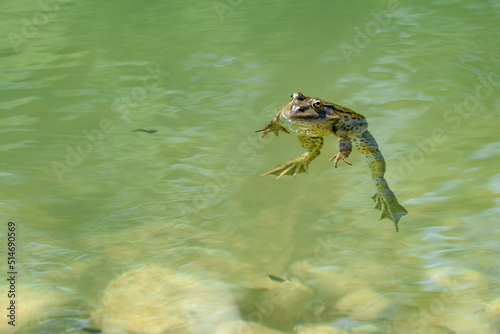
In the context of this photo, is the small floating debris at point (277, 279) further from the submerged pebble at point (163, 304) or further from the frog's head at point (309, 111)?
the frog's head at point (309, 111)

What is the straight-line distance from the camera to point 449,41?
734 cm

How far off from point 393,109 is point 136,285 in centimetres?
337

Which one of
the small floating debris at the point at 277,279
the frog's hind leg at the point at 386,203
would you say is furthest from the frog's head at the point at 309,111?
the small floating debris at the point at 277,279

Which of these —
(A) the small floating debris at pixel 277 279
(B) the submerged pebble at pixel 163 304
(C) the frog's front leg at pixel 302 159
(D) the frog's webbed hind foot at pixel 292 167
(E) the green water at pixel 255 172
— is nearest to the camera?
(B) the submerged pebble at pixel 163 304

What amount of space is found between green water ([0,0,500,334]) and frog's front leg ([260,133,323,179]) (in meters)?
0.09

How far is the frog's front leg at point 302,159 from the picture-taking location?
178 inches

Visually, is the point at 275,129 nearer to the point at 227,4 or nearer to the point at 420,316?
the point at 420,316

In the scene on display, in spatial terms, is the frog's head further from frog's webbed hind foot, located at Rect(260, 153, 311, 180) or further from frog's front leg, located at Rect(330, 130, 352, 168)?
frog's webbed hind foot, located at Rect(260, 153, 311, 180)

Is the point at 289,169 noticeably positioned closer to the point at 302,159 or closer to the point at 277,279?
the point at 302,159

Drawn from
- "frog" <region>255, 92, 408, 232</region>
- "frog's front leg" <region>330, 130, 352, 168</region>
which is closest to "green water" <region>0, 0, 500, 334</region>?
"frog" <region>255, 92, 408, 232</region>

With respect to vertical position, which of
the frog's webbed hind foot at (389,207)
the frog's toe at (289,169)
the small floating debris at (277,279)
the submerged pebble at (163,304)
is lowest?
the small floating debris at (277,279)

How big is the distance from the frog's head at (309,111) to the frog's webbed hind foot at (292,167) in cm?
47

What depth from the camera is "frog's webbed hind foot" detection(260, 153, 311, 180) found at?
182 inches

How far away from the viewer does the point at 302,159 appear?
15.1 feet
